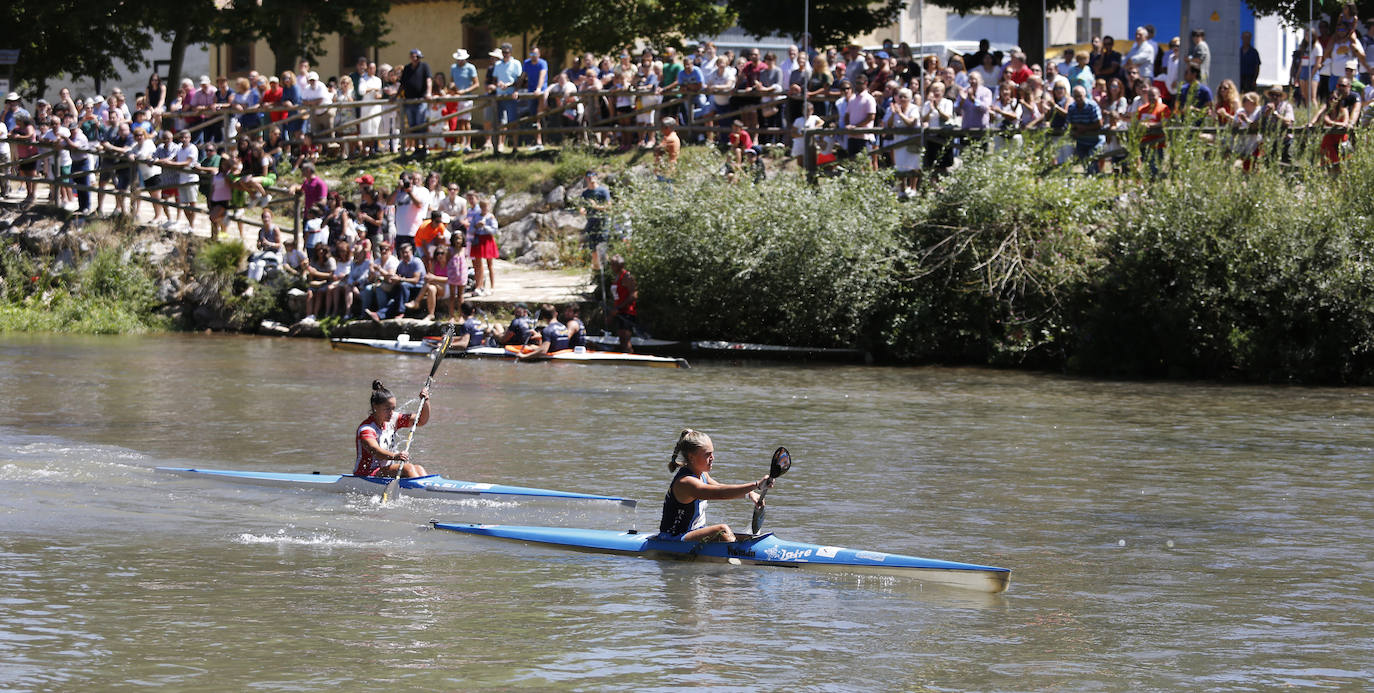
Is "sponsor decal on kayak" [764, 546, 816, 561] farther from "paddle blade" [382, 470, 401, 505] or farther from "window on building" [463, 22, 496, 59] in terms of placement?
"window on building" [463, 22, 496, 59]

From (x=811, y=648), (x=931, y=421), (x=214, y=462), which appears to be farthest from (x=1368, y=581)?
(x=214, y=462)

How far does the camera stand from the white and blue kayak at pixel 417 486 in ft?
44.5

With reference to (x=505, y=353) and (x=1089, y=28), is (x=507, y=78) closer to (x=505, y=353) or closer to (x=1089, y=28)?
(x=505, y=353)

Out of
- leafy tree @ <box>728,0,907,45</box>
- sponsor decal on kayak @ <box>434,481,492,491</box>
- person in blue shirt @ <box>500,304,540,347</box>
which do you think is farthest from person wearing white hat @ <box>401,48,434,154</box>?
sponsor decal on kayak @ <box>434,481,492,491</box>

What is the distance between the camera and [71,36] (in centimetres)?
3978

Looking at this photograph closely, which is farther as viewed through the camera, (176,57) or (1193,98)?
(176,57)

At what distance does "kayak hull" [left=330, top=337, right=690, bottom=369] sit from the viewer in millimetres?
24500

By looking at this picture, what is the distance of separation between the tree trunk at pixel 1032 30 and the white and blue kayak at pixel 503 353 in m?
12.5

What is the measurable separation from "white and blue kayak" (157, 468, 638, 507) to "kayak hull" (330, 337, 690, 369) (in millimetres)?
10246

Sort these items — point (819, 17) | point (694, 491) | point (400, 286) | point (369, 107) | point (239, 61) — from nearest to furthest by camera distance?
point (694, 491)
point (400, 286)
point (369, 107)
point (819, 17)
point (239, 61)

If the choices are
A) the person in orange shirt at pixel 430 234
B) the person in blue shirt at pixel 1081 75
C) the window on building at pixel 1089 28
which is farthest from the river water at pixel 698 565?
the window on building at pixel 1089 28

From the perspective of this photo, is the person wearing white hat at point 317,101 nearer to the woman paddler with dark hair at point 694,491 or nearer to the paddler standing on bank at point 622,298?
the paddler standing on bank at point 622,298

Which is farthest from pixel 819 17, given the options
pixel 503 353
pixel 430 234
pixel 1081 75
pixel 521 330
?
pixel 503 353

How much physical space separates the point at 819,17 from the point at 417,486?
25852mm
